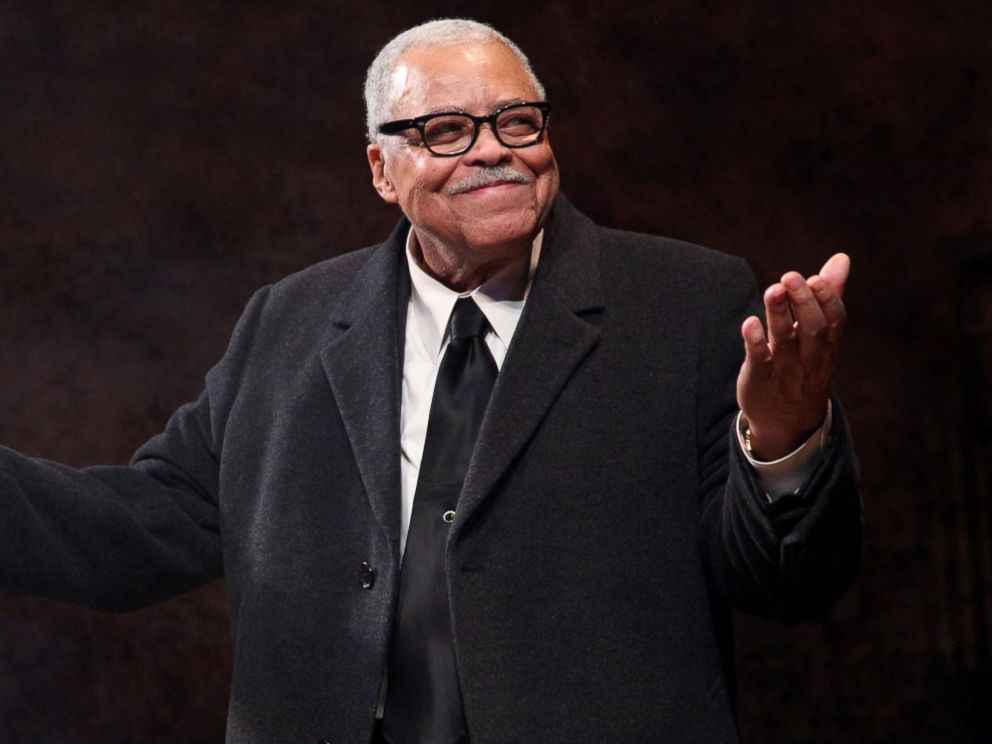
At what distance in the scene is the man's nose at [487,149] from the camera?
152 centimetres

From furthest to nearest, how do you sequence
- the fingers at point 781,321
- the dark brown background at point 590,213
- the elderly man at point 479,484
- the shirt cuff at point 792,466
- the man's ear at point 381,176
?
1. the dark brown background at point 590,213
2. the man's ear at point 381,176
3. the elderly man at point 479,484
4. the shirt cuff at point 792,466
5. the fingers at point 781,321

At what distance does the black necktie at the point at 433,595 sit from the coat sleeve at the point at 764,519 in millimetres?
264

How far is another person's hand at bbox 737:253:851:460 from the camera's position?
45.6 inches

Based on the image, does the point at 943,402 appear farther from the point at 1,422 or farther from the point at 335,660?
the point at 1,422

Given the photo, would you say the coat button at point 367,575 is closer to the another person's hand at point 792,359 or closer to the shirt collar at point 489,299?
the shirt collar at point 489,299

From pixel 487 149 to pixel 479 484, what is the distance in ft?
1.29

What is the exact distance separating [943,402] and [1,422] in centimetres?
147

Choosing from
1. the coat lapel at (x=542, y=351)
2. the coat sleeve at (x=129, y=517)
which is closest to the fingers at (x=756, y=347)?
the coat lapel at (x=542, y=351)

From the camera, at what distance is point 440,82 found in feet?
5.11

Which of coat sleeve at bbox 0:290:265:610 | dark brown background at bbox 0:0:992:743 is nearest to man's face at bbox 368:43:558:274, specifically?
coat sleeve at bbox 0:290:265:610

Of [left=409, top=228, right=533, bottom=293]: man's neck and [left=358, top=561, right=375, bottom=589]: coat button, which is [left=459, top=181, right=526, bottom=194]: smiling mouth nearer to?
[left=409, top=228, right=533, bottom=293]: man's neck

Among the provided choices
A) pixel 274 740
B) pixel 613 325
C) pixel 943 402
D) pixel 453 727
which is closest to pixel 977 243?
pixel 943 402

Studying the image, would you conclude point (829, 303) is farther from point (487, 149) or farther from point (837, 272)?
point (487, 149)

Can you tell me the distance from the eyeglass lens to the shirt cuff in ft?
1.57
